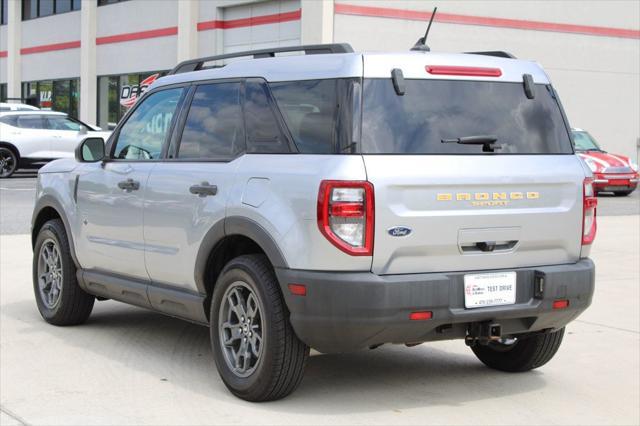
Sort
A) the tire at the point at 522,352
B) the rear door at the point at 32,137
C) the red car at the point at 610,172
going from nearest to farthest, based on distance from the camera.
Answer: the tire at the point at 522,352, the red car at the point at 610,172, the rear door at the point at 32,137

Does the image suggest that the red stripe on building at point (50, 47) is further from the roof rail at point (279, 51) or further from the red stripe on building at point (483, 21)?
the roof rail at point (279, 51)

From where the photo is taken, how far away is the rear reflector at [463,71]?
5719 mm


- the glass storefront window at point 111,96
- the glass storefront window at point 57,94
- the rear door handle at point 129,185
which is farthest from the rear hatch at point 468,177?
the glass storefront window at point 57,94

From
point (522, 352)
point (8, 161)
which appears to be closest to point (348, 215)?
point (522, 352)

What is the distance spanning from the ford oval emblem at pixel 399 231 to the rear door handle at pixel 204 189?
1.22 meters

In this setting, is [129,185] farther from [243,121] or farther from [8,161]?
[8,161]

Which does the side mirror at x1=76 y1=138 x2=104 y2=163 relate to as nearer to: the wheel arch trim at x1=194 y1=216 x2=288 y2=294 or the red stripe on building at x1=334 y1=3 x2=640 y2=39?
the wheel arch trim at x1=194 y1=216 x2=288 y2=294

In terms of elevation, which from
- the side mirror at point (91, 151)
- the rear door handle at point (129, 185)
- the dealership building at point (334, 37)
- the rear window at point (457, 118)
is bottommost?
the rear door handle at point (129, 185)

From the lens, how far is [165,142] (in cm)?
683

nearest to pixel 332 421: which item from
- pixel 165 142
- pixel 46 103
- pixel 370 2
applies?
pixel 165 142

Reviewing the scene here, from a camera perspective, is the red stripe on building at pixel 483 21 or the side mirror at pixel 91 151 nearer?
the side mirror at pixel 91 151

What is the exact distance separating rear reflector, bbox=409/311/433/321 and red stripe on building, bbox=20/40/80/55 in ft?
121

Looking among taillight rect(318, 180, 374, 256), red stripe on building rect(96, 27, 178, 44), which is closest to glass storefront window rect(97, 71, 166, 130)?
red stripe on building rect(96, 27, 178, 44)

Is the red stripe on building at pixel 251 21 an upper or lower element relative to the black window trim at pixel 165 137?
upper
